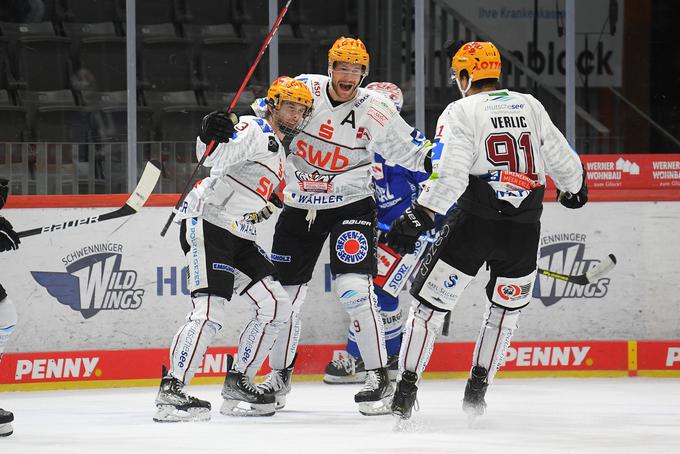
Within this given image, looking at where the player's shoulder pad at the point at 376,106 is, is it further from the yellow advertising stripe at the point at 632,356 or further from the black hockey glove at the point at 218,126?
the yellow advertising stripe at the point at 632,356

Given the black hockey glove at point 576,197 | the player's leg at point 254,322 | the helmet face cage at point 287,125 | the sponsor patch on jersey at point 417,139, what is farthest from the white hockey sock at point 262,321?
the black hockey glove at point 576,197

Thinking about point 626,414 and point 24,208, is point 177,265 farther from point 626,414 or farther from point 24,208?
point 626,414

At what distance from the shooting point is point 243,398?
4926 mm

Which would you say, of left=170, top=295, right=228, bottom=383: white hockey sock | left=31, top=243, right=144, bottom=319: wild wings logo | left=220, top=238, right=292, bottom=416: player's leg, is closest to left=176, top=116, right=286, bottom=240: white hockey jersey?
left=220, top=238, right=292, bottom=416: player's leg

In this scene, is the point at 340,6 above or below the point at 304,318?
above

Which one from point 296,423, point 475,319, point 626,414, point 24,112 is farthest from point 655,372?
point 24,112

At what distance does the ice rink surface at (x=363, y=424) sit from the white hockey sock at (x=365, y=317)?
9.7 inches

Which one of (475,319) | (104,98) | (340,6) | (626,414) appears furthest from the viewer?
(340,6)

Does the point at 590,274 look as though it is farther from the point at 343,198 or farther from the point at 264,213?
the point at 264,213

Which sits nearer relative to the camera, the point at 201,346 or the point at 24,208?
the point at 201,346

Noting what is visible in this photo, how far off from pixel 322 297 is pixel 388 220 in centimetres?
51

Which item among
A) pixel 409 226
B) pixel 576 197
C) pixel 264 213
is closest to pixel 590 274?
pixel 576 197

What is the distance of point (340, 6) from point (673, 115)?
2175mm

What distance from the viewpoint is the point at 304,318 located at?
20.3 ft
